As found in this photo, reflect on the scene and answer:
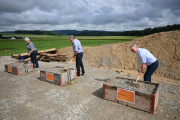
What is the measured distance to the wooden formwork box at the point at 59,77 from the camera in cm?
566

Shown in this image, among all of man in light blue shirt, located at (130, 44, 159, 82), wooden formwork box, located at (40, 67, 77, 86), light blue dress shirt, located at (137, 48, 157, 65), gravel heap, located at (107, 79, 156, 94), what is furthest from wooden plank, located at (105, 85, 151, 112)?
wooden formwork box, located at (40, 67, 77, 86)

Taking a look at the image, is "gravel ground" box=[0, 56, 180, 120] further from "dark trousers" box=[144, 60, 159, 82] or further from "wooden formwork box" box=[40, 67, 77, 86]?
"dark trousers" box=[144, 60, 159, 82]

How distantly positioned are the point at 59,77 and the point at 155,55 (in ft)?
26.5

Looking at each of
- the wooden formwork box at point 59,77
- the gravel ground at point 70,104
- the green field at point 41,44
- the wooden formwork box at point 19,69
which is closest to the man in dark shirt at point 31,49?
the wooden formwork box at point 19,69

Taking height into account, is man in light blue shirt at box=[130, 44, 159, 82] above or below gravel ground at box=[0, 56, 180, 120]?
above

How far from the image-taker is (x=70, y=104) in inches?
163

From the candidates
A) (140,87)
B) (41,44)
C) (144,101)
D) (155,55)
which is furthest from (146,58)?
(41,44)

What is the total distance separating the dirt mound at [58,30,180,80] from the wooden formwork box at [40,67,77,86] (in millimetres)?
4934

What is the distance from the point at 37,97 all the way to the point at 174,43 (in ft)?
35.4

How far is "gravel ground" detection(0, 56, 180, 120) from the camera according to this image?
3480mm

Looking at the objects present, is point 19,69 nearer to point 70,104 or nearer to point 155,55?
point 70,104

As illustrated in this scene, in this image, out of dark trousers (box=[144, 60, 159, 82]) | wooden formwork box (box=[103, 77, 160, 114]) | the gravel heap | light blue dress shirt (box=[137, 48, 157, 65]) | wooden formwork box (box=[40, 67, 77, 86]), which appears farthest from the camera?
wooden formwork box (box=[40, 67, 77, 86])

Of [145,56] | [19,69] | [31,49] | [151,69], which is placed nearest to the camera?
[145,56]

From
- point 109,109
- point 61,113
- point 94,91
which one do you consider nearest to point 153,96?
point 109,109
